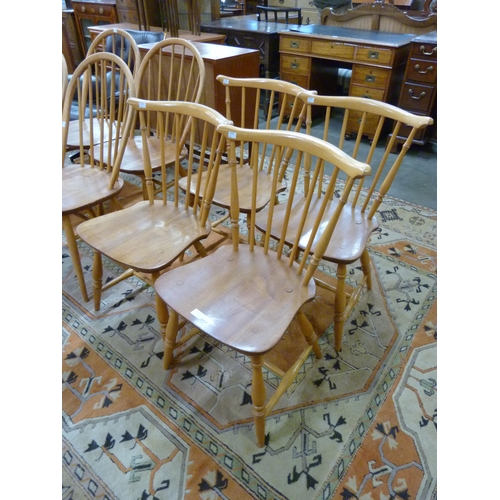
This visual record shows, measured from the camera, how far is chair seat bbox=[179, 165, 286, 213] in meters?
1.57

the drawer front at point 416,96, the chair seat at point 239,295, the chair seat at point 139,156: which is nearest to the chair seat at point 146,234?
the chair seat at point 239,295

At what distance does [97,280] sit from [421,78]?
115 inches

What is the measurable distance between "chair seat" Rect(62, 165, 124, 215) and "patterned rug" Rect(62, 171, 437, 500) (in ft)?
1.72

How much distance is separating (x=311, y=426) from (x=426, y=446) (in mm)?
400

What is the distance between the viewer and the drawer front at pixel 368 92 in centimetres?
312

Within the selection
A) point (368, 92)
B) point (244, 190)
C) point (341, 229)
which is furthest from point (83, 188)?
point (368, 92)

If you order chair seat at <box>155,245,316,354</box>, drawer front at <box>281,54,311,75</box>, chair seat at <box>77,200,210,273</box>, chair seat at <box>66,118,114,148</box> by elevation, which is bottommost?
chair seat at <box>155,245,316,354</box>

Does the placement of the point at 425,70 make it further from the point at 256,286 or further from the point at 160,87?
the point at 256,286

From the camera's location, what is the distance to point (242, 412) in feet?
4.34

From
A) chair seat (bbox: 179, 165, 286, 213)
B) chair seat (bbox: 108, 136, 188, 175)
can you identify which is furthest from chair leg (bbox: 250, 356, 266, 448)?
chair seat (bbox: 108, 136, 188, 175)

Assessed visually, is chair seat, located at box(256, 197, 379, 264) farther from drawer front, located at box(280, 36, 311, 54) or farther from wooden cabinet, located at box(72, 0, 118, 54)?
wooden cabinet, located at box(72, 0, 118, 54)

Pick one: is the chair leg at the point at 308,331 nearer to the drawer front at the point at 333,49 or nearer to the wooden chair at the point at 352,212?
the wooden chair at the point at 352,212

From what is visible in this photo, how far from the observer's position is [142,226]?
1430 mm

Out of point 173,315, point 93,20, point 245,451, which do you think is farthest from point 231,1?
point 245,451
